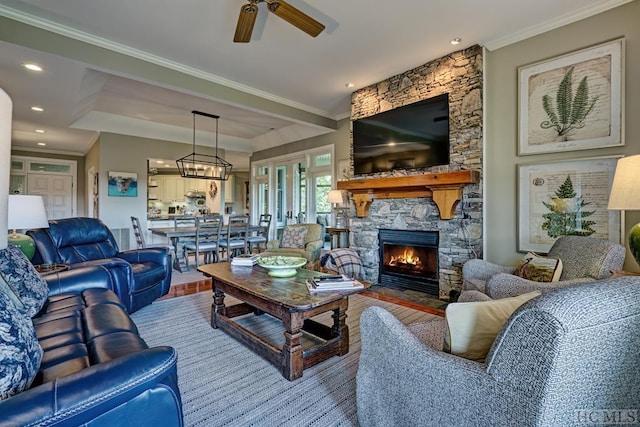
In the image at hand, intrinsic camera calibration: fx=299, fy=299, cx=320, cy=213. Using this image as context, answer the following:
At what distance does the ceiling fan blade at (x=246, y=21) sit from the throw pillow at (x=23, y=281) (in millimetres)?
2300

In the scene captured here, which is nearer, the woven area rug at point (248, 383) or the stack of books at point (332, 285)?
the woven area rug at point (248, 383)

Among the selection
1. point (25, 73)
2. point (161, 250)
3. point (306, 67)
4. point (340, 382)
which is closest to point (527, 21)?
point (306, 67)

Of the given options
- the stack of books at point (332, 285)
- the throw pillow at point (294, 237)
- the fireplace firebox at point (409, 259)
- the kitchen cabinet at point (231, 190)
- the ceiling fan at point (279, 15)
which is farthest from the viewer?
the kitchen cabinet at point (231, 190)

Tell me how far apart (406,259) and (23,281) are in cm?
402

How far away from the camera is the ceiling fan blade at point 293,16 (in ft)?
7.37

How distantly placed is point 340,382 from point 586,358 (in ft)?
4.72

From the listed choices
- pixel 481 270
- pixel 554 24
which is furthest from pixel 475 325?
pixel 554 24

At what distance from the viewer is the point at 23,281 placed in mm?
1855

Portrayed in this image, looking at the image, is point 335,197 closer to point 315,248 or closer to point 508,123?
point 315,248

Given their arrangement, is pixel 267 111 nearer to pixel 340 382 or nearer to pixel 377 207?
pixel 377 207

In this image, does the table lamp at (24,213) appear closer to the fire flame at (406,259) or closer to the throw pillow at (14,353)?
the throw pillow at (14,353)

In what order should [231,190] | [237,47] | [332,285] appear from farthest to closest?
[231,190], [237,47], [332,285]

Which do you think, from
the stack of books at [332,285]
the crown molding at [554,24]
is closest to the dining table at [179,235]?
the stack of books at [332,285]

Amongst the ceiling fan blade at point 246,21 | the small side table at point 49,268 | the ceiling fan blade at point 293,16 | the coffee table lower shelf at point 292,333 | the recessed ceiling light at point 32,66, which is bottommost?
the coffee table lower shelf at point 292,333
